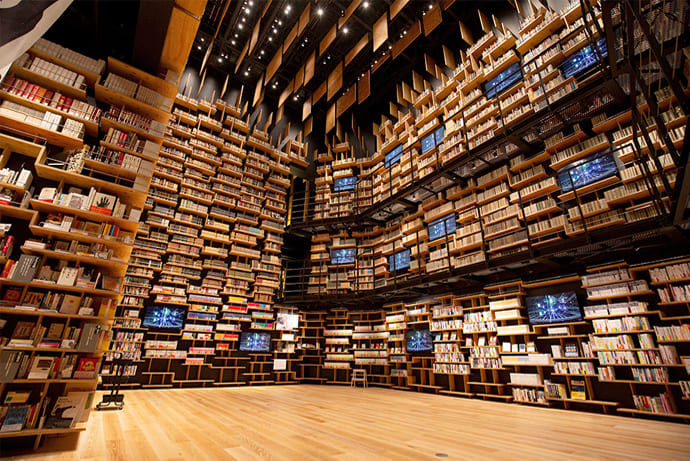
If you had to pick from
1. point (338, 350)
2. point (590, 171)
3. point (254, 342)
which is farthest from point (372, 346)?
point (590, 171)

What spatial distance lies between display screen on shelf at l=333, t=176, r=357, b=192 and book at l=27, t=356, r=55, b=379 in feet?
30.7

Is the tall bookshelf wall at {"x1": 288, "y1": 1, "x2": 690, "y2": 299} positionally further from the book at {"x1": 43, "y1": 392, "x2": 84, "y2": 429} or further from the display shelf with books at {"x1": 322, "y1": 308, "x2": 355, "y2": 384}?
the book at {"x1": 43, "y1": 392, "x2": 84, "y2": 429}

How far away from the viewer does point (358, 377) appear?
9.33 metres

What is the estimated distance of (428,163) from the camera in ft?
28.9

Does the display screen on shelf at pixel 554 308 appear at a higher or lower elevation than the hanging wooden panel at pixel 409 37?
lower

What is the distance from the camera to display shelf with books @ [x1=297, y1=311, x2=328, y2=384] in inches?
392

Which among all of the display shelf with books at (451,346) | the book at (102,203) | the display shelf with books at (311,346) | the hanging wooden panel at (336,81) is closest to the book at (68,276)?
the book at (102,203)

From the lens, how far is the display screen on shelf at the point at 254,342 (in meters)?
8.89

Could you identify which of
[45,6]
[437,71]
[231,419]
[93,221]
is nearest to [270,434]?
[231,419]

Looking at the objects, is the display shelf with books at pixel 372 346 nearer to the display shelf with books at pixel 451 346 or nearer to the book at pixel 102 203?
the display shelf with books at pixel 451 346

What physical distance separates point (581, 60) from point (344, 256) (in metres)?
7.68

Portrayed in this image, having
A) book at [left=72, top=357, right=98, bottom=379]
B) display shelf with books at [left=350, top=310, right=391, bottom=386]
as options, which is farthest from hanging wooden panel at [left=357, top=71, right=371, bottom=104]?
book at [left=72, top=357, right=98, bottom=379]

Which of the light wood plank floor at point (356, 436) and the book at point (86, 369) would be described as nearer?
the light wood plank floor at point (356, 436)

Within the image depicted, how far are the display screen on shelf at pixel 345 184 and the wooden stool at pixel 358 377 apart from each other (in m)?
6.14
